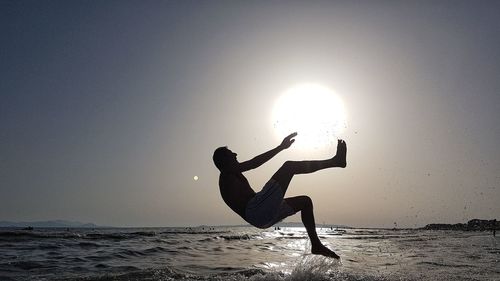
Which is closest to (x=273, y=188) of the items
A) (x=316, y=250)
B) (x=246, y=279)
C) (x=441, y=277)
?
(x=316, y=250)

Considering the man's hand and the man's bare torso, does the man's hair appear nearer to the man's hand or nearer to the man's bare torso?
the man's bare torso

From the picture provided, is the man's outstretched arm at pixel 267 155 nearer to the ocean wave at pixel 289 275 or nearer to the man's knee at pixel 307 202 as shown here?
the man's knee at pixel 307 202

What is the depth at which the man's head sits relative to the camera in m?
6.57

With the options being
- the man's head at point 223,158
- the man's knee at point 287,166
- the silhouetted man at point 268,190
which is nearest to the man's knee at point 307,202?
the silhouetted man at point 268,190

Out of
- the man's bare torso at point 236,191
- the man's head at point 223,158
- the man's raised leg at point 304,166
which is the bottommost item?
the man's bare torso at point 236,191

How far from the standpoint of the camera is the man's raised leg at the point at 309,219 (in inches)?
264

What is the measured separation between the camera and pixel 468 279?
7.80 metres

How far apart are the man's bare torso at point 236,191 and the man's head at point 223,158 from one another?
164 millimetres

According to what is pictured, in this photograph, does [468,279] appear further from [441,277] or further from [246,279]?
[246,279]

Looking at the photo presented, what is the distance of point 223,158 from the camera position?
6.59 m

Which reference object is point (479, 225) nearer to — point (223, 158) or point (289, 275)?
point (289, 275)

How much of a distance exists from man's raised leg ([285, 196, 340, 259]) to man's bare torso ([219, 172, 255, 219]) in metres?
0.72

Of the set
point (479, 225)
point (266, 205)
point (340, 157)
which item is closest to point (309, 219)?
point (266, 205)

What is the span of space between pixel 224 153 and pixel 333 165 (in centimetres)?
182
